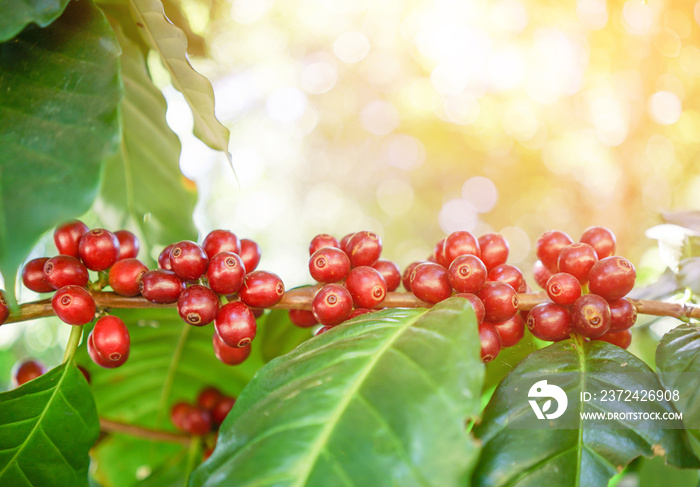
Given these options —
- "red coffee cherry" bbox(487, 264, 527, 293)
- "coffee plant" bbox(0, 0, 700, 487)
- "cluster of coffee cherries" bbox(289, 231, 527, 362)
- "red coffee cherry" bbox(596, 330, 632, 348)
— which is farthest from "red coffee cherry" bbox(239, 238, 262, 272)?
"red coffee cherry" bbox(596, 330, 632, 348)

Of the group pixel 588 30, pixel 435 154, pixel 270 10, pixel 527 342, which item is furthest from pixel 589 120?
pixel 527 342

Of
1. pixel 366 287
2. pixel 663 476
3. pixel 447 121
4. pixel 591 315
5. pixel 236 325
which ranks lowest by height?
pixel 447 121

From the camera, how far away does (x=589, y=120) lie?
15.1ft

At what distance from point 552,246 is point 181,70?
73 centimetres

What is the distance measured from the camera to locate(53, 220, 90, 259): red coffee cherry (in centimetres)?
78

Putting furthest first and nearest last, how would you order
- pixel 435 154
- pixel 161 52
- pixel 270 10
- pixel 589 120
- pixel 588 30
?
pixel 435 154
pixel 270 10
pixel 589 120
pixel 588 30
pixel 161 52

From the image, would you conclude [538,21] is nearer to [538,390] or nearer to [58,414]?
[538,390]

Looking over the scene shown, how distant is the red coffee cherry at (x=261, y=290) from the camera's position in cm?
75

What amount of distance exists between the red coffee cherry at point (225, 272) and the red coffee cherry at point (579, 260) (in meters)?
0.55

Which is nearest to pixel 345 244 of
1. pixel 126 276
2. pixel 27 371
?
pixel 126 276

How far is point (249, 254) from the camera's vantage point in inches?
33.8

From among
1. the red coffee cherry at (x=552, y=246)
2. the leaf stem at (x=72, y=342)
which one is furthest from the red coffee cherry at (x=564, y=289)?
the leaf stem at (x=72, y=342)

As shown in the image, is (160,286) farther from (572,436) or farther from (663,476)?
(663,476)

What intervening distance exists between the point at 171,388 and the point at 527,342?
2.80ft
